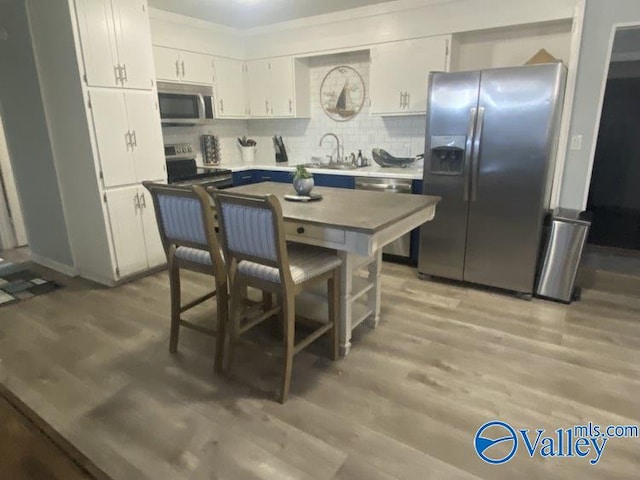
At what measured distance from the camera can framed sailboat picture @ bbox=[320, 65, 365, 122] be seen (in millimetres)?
4508

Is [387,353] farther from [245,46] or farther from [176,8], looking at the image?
[245,46]

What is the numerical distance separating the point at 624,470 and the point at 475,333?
3.67 ft

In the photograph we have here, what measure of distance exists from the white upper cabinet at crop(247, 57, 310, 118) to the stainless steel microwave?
0.62 metres

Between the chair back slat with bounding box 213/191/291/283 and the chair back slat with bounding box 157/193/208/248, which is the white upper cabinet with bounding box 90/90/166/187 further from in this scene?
the chair back slat with bounding box 213/191/291/283

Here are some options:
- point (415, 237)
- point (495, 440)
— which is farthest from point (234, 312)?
point (415, 237)

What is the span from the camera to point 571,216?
10.1 feet

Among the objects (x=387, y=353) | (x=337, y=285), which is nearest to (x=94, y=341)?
(x=337, y=285)

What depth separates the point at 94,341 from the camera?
265 centimetres

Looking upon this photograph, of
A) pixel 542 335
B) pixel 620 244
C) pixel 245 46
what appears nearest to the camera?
pixel 542 335

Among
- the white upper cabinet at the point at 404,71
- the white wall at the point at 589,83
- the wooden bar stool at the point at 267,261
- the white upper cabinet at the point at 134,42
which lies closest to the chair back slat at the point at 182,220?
the wooden bar stool at the point at 267,261

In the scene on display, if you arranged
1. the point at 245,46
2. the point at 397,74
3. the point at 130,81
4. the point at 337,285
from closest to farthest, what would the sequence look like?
the point at 337,285 < the point at 130,81 < the point at 397,74 < the point at 245,46

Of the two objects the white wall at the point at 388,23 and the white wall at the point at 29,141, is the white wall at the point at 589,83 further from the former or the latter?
the white wall at the point at 29,141

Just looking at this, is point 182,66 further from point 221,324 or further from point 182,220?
point 221,324

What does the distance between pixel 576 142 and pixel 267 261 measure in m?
2.82
